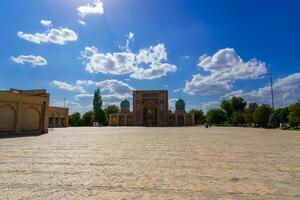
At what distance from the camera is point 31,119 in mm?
28328

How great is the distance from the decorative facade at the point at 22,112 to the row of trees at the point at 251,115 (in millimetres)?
35364

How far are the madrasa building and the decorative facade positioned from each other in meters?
39.8

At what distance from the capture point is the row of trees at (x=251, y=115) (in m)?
45.5

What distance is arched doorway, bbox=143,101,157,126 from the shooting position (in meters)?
69.5

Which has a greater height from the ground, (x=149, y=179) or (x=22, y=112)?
(x=22, y=112)

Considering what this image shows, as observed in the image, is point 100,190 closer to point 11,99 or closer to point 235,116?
point 11,99

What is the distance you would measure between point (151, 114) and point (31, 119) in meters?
44.0

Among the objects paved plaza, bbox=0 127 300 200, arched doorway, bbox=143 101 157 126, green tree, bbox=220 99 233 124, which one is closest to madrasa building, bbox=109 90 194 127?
arched doorway, bbox=143 101 157 126

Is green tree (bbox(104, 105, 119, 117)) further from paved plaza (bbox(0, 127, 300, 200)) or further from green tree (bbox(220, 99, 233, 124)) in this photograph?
paved plaza (bbox(0, 127, 300, 200))

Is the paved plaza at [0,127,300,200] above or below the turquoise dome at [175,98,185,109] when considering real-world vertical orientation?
below

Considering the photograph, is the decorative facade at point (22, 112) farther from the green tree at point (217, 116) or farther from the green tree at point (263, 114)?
the green tree at point (217, 116)

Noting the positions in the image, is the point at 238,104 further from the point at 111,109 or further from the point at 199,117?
the point at 111,109

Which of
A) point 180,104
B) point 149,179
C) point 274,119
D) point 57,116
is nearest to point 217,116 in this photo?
point 180,104

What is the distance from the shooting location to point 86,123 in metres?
85.6
